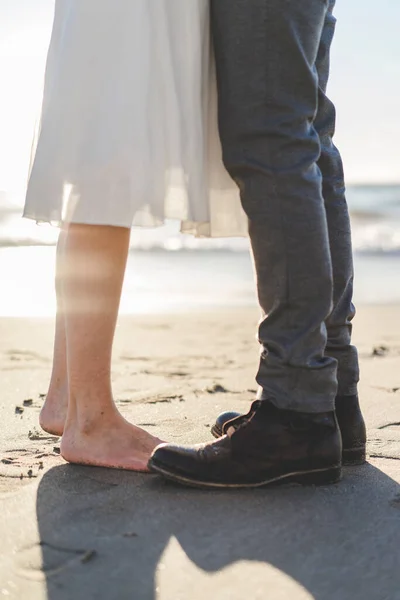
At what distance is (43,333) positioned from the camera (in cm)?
439

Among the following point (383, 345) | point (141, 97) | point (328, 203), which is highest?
point (141, 97)

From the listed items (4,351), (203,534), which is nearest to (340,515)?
(203,534)

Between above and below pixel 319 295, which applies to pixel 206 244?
above

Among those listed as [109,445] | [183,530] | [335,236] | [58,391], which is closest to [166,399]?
[58,391]

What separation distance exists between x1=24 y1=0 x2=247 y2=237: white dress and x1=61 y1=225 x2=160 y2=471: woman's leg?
10 cm

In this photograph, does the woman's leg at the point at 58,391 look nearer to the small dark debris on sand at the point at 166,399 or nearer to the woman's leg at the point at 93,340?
the woman's leg at the point at 93,340

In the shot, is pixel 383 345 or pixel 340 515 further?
pixel 383 345

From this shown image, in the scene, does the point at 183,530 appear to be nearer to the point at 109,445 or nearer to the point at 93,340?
the point at 109,445

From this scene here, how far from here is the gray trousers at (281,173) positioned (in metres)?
1.70

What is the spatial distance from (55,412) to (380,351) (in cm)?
223

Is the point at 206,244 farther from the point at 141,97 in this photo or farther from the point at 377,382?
the point at 141,97

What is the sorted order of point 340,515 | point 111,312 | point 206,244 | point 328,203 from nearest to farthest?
point 340,515 < point 111,312 < point 328,203 < point 206,244

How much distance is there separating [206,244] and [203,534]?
28.6 feet

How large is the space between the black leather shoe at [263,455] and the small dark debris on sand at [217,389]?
1165mm
